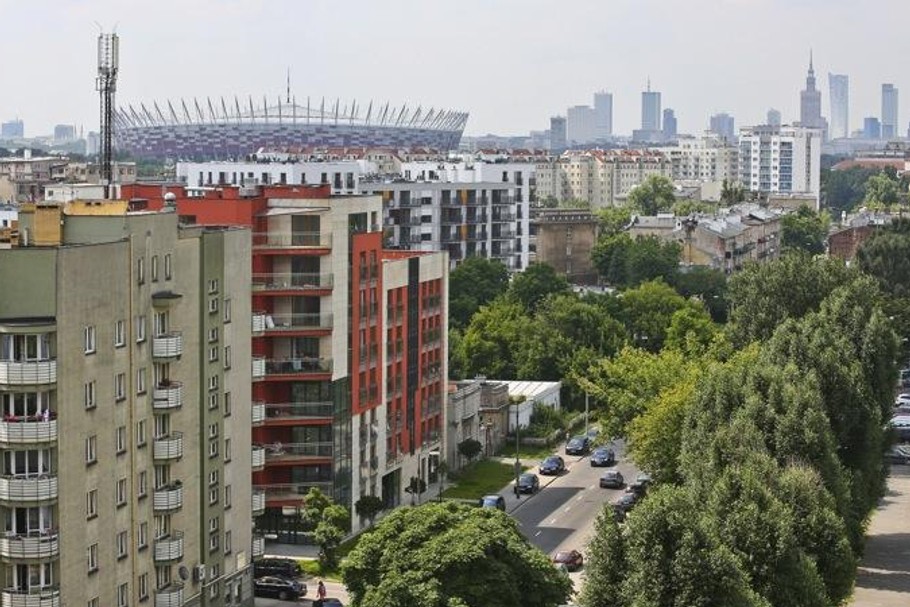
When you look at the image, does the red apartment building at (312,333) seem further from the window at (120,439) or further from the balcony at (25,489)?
the balcony at (25,489)

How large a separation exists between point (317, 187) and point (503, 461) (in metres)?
19.2

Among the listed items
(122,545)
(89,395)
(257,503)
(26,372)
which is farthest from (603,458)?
(26,372)

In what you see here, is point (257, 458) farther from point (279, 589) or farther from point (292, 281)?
point (292, 281)

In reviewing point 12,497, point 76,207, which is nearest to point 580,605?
point 12,497

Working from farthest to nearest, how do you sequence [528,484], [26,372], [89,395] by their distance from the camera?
[528,484]
[89,395]
[26,372]

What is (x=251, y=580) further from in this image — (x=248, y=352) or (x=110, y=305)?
(x=110, y=305)

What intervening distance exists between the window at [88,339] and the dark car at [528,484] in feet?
116

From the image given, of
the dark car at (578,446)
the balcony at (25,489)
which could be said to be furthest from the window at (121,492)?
the dark car at (578,446)

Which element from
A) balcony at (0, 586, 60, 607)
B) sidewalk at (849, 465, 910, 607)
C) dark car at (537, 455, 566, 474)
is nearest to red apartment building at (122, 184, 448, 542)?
dark car at (537, 455, 566, 474)

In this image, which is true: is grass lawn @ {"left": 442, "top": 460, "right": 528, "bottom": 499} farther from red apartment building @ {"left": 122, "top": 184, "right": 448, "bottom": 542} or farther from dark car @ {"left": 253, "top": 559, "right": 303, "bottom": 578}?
dark car @ {"left": 253, "top": 559, "right": 303, "bottom": 578}

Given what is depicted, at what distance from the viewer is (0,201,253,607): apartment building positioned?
43906mm

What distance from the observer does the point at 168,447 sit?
1945 inches

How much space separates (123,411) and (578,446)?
44.3 metres

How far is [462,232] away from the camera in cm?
13912
